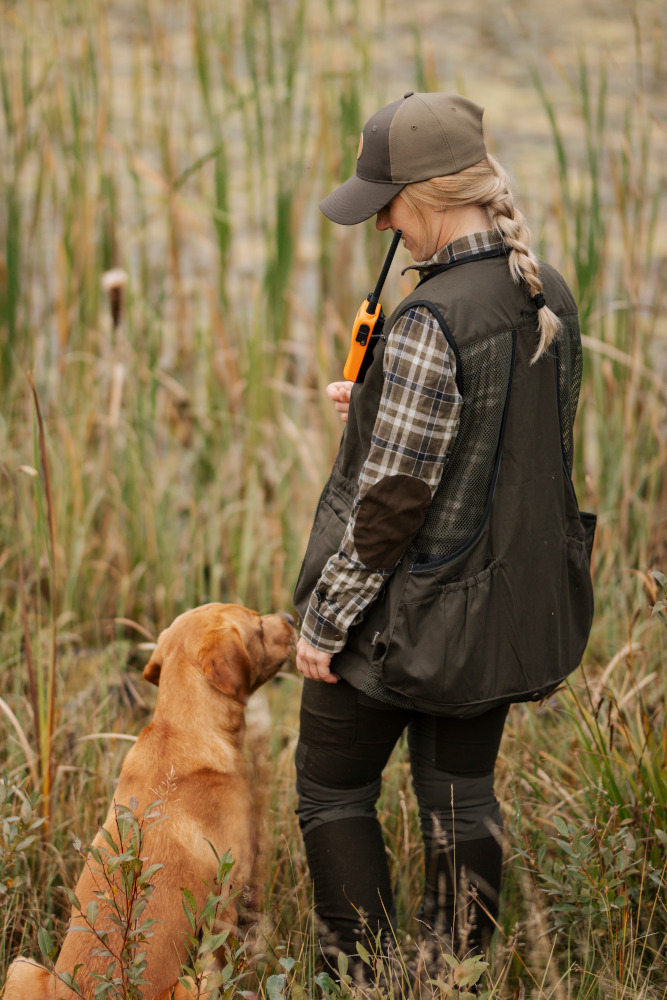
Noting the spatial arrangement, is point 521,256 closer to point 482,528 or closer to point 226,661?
point 482,528

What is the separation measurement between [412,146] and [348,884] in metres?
1.42

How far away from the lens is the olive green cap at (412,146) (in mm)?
1695

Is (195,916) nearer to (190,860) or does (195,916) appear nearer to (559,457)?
(190,860)

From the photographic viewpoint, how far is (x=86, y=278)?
391 centimetres

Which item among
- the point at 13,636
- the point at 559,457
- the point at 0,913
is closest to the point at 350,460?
the point at 559,457

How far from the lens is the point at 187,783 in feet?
6.62

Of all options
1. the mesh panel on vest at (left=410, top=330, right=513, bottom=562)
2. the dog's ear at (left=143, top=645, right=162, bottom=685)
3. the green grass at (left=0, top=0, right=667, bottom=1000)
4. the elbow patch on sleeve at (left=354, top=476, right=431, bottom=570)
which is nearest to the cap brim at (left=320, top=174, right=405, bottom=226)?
the mesh panel on vest at (left=410, top=330, right=513, bottom=562)

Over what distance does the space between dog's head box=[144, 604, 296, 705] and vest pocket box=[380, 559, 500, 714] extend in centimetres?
48

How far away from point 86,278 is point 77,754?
207 centimetres

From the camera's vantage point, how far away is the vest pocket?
1736mm

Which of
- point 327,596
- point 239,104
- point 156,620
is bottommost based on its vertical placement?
point 156,620

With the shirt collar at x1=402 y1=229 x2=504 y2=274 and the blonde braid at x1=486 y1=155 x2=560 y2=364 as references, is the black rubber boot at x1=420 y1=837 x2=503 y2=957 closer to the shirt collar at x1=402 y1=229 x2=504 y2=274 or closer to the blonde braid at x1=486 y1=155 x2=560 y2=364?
the blonde braid at x1=486 y1=155 x2=560 y2=364

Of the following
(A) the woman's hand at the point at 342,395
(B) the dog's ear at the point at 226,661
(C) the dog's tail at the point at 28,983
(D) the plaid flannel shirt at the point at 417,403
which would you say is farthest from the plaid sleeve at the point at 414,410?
(C) the dog's tail at the point at 28,983

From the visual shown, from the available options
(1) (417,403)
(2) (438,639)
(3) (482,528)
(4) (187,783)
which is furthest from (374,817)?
(1) (417,403)
